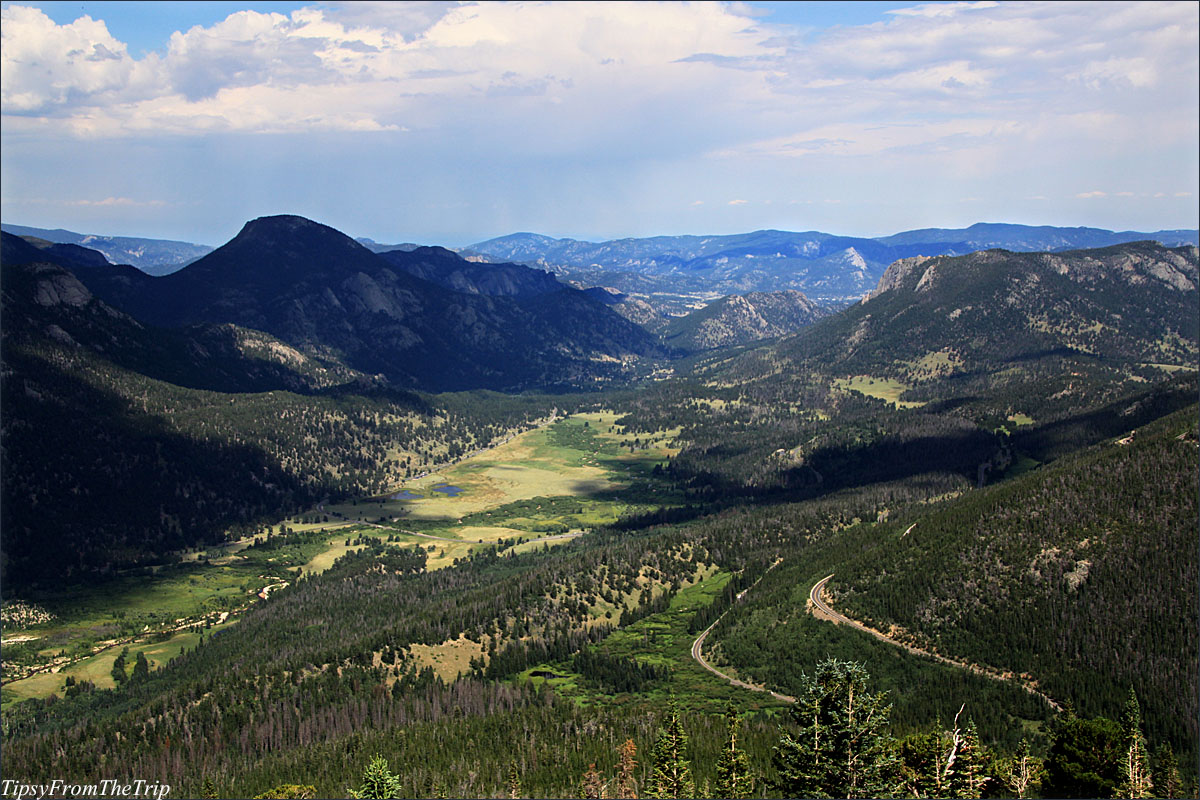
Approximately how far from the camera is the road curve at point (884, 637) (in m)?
139

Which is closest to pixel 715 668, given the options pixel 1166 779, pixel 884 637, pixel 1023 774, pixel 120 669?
pixel 884 637

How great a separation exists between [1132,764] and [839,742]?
35.2 meters

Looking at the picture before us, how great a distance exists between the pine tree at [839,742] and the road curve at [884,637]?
86.3 meters

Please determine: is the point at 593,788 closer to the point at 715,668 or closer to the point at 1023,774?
the point at 1023,774

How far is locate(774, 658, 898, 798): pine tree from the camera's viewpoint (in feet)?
208

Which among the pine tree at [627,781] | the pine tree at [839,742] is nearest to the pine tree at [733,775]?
the pine tree at [627,781]

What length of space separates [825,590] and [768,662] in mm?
→ 27916

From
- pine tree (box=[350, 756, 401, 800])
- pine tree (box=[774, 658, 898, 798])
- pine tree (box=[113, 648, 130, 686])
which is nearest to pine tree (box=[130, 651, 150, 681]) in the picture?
pine tree (box=[113, 648, 130, 686])

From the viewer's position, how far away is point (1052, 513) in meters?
172

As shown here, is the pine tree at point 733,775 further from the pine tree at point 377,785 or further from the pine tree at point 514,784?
the pine tree at point 377,785

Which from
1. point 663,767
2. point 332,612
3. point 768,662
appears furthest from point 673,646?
point 663,767

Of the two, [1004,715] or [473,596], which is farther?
[473,596]

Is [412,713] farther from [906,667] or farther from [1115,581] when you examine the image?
[1115,581]

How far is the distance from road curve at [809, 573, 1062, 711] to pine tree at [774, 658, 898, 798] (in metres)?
86.3
